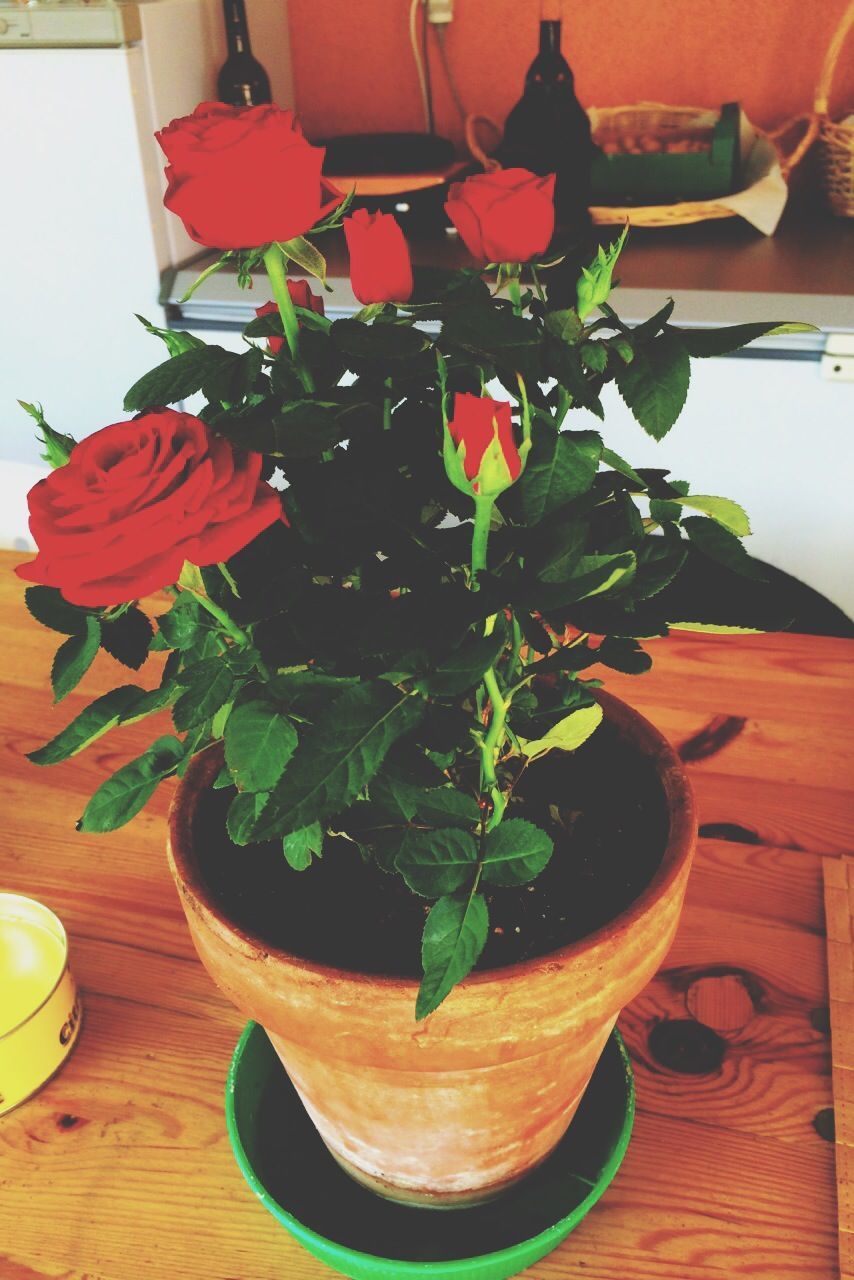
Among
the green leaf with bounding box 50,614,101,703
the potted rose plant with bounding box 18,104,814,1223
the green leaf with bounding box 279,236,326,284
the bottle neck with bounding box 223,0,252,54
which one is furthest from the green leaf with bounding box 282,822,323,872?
the bottle neck with bounding box 223,0,252,54

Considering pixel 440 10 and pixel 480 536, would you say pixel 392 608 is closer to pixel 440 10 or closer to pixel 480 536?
pixel 480 536

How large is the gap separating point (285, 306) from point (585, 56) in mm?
2143

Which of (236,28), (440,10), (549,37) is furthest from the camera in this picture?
(440,10)

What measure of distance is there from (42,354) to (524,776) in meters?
1.80

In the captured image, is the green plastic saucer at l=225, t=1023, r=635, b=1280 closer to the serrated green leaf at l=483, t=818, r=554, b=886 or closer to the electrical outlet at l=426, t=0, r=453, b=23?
the serrated green leaf at l=483, t=818, r=554, b=886

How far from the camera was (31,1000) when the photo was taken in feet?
1.94

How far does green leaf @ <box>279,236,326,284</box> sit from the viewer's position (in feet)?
1.32

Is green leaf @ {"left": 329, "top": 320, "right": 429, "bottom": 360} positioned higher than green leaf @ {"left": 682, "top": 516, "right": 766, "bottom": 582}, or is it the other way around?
green leaf @ {"left": 329, "top": 320, "right": 429, "bottom": 360}

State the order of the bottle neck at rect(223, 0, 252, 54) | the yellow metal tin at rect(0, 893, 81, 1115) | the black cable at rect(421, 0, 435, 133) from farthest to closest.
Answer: the black cable at rect(421, 0, 435, 133) → the bottle neck at rect(223, 0, 252, 54) → the yellow metal tin at rect(0, 893, 81, 1115)

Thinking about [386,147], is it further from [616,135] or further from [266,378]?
[266,378]

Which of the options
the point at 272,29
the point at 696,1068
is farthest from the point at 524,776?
the point at 272,29

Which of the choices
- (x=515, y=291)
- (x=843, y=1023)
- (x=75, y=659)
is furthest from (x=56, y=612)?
(x=843, y=1023)

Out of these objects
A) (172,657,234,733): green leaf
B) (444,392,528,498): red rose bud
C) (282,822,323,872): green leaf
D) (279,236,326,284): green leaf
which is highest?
(279,236,326,284): green leaf

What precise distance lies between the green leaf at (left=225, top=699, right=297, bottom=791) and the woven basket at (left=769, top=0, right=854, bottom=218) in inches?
71.1
